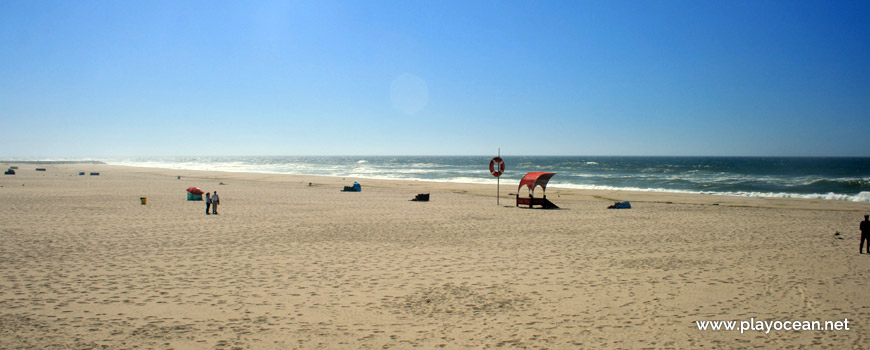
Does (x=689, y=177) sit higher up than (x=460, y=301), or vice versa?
(x=689, y=177)

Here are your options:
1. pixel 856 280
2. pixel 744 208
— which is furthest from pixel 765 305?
pixel 744 208

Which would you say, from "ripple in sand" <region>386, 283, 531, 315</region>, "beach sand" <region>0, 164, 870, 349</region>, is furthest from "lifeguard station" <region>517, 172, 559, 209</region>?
"ripple in sand" <region>386, 283, 531, 315</region>

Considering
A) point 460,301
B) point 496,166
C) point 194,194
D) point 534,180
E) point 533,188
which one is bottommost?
point 460,301

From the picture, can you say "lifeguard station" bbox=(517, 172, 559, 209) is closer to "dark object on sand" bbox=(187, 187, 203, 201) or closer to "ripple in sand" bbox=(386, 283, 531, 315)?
"ripple in sand" bbox=(386, 283, 531, 315)

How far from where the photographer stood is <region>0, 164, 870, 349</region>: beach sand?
20.9 feet

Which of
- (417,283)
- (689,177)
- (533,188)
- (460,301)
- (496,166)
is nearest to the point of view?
(460,301)

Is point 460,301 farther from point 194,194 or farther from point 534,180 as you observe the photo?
point 194,194

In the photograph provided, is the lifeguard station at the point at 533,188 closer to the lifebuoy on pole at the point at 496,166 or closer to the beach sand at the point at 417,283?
the lifebuoy on pole at the point at 496,166

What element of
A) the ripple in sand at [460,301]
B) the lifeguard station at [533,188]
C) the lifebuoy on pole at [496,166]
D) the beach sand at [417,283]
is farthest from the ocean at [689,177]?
the ripple in sand at [460,301]

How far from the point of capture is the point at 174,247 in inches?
473

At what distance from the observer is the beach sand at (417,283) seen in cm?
636

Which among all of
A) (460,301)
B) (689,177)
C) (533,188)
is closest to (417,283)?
(460,301)

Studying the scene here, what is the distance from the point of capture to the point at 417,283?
8914 millimetres

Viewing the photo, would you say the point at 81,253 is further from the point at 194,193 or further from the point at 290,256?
the point at 194,193
